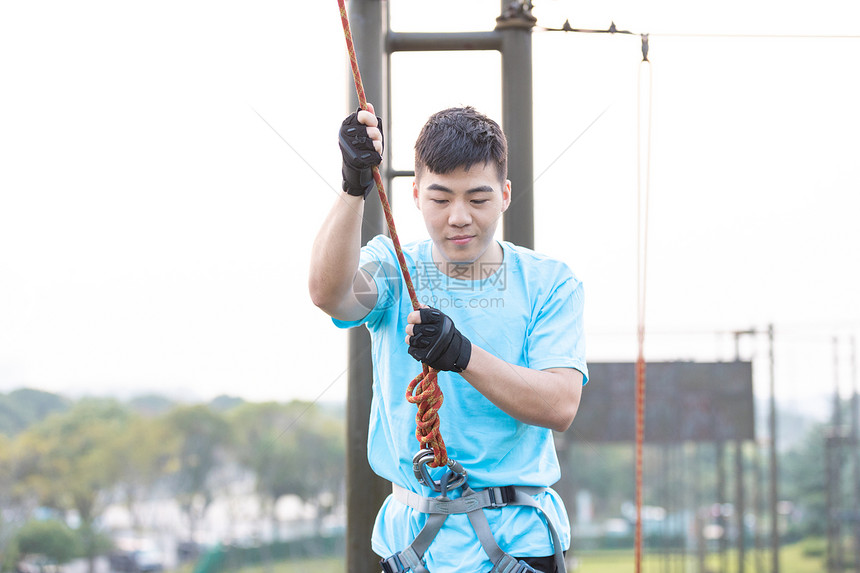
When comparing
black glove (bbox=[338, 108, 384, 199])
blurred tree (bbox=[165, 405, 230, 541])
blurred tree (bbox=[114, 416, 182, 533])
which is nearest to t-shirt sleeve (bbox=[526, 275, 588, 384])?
black glove (bbox=[338, 108, 384, 199])

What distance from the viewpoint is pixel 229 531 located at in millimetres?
26938

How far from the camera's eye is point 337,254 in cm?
147

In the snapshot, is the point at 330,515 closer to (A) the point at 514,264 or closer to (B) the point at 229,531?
(B) the point at 229,531

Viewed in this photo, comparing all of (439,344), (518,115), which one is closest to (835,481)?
(518,115)

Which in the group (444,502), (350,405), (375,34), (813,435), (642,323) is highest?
(375,34)

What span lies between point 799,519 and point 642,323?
26416 mm

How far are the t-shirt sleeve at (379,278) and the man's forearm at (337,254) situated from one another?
0.09 metres

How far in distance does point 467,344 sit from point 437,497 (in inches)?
13.2

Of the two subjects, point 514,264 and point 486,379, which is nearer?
point 486,379

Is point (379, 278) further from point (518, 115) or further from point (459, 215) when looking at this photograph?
point (518, 115)

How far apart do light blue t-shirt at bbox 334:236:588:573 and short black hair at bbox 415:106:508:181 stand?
215 mm

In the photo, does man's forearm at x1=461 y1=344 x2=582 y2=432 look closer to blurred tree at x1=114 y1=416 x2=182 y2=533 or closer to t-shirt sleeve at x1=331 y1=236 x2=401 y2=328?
t-shirt sleeve at x1=331 y1=236 x2=401 y2=328

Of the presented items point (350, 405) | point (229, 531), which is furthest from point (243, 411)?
point (350, 405)

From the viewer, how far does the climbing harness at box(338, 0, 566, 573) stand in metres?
1.50
